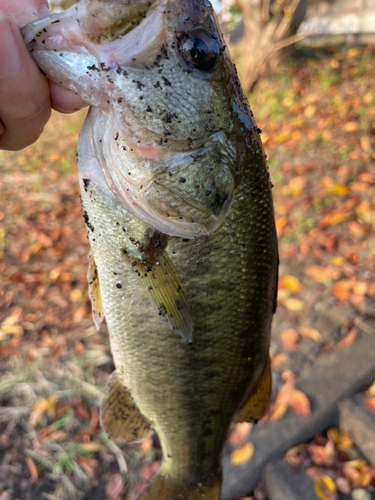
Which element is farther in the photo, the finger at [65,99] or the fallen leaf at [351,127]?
the fallen leaf at [351,127]

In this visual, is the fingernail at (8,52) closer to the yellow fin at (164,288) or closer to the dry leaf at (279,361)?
the yellow fin at (164,288)

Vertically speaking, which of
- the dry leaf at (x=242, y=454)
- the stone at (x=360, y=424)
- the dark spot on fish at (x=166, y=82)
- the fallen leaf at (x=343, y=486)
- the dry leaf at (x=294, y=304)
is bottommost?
the dry leaf at (x=242, y=454)

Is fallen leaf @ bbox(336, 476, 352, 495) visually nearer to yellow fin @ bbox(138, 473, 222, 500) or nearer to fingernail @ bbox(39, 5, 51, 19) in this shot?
yellow fin @ bbox(138, 473, 222, 500)

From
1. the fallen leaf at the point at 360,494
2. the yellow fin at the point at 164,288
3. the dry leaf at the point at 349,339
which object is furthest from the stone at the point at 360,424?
the yellow fin at the point at 164,288

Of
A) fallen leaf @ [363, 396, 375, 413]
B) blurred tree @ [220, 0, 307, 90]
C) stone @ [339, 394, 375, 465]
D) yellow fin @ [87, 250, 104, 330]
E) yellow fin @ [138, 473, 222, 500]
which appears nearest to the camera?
yellow fin @ [87, 250, 104, 330]

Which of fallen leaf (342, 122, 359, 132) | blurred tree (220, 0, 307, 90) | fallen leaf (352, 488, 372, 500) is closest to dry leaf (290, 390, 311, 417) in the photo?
fallen leaf (352, 488, 372, 500)
